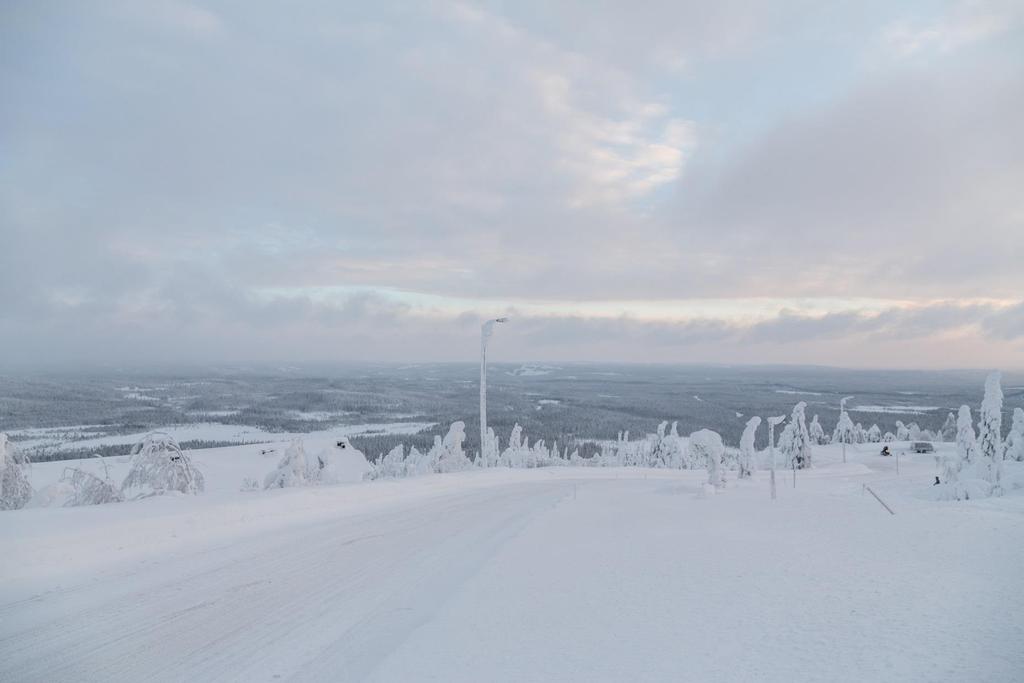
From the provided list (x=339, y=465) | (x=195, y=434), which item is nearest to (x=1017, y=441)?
(x=339, y=465)

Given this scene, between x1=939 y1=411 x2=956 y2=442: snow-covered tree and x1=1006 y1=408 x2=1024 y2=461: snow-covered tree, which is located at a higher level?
x1=1006 y1=408 x2=1024 y2=461: snow-covered tree

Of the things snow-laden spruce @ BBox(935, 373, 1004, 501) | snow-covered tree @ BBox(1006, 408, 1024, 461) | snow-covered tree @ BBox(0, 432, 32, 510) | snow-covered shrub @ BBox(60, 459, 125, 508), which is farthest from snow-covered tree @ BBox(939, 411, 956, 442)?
snow-covered tree @ BBox(0, 432, 32, 510)

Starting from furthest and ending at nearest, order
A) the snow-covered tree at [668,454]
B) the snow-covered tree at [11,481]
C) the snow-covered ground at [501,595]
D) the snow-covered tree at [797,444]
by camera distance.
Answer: the snow-covered tree at [668,454], the snow-covered tree at [797,444], the snow-covered tree at [11,481], the snow-covered ground at [501,595]

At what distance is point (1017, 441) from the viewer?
29.2 meters

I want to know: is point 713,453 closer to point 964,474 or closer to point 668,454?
point 964,474

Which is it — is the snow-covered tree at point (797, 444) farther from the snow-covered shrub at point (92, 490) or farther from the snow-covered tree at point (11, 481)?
the snow-covered tree at point (11, 481)

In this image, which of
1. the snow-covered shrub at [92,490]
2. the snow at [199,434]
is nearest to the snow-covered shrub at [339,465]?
the snow at [199,434]

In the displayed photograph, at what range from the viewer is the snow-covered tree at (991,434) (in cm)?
2120

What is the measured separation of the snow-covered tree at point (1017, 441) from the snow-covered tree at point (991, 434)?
7.37 meters

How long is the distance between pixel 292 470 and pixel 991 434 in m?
27.7

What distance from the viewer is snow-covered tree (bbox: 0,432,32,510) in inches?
588

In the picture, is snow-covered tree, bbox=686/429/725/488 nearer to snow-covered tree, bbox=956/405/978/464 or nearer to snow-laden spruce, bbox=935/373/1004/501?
snow-laden spruce, bbox=935/373/1004/501

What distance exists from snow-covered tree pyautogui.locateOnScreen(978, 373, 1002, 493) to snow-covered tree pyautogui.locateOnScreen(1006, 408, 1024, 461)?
24.2ft

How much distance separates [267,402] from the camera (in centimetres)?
14712
